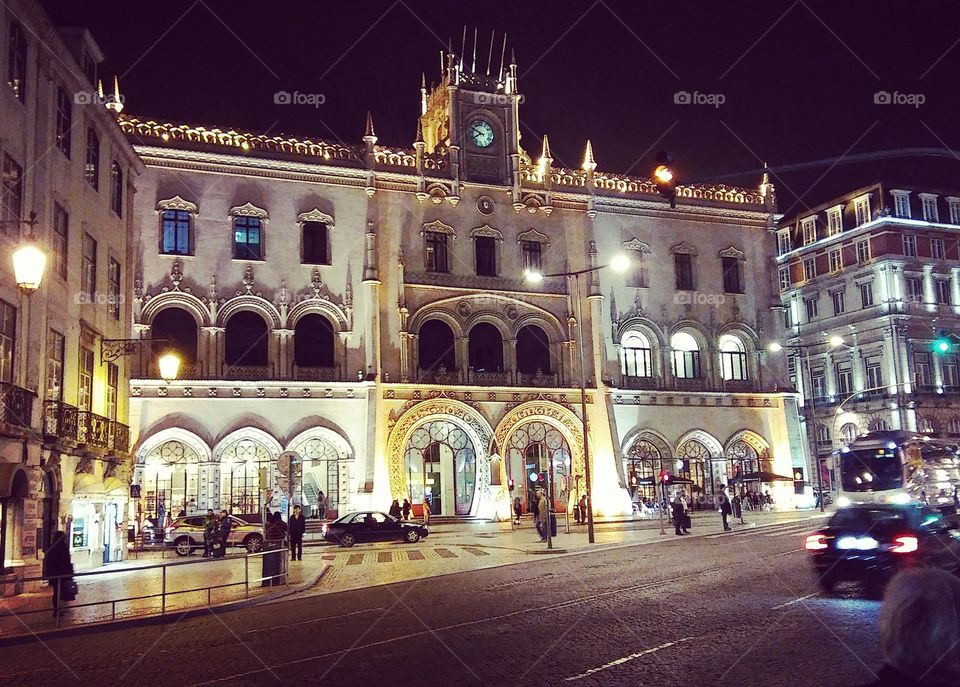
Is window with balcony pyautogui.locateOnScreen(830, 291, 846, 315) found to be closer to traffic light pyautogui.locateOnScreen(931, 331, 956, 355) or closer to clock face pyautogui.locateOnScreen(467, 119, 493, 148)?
clock face pyautogui.locateOnScreen(467, 119, 493, 148)

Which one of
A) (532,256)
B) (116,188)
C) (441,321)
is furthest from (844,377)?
(116,188)

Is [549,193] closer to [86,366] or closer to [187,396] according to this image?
[187,396]

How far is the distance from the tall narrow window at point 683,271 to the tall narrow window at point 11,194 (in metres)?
33.5

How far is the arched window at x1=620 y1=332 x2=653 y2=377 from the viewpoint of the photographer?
152 feet

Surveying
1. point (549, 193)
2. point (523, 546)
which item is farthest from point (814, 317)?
point (523, 546)

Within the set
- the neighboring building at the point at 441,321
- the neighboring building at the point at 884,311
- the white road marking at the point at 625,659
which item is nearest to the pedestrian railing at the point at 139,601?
the white road marking at the point at 625,659

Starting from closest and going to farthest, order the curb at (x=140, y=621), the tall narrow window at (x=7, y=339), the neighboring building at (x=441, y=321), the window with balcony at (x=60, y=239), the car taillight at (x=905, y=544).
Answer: the curb at (x=140, y=621) < the car taillight at (x=905, y=544) < the tall narrow window at (x=7, y=339) < the window with balcony at (x=60, y=239) < the neighboring building at (x=441, y=321)

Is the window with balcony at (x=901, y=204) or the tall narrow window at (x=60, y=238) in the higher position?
the window with balcony at (x=901, y=204)

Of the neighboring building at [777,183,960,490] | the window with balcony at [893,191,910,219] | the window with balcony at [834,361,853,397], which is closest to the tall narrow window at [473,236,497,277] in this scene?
the neighboring building at [777,183,960,490]

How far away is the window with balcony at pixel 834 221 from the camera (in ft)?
213

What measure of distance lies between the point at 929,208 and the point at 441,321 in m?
37.9

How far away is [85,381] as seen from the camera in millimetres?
26234

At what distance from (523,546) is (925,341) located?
41.5 metres

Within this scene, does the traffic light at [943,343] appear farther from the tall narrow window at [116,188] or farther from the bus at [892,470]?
the tall narrow window at [116,188]
